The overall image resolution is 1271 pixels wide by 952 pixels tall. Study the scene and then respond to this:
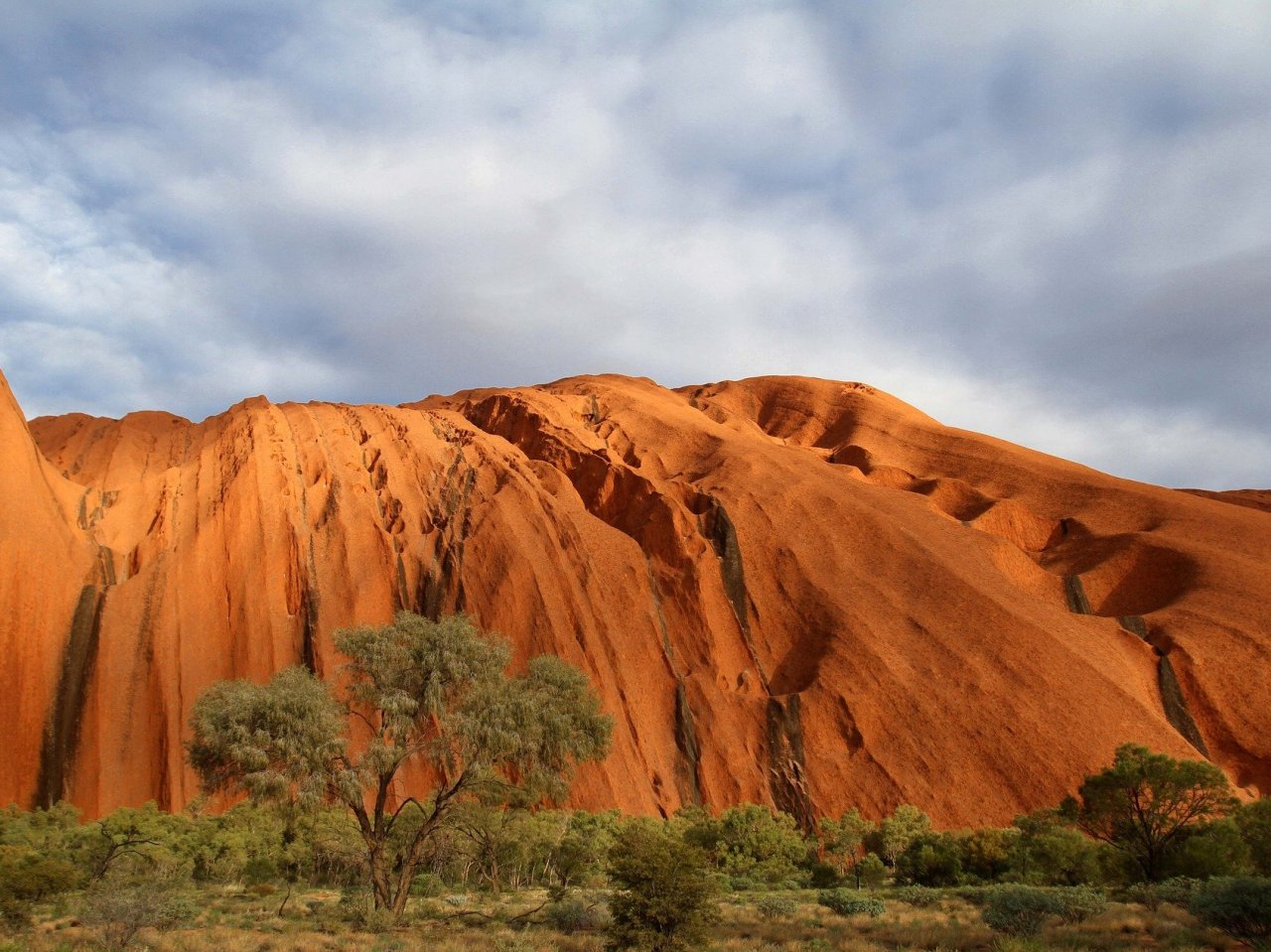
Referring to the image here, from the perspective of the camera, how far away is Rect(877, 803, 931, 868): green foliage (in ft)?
130

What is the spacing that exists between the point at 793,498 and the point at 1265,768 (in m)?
29.6

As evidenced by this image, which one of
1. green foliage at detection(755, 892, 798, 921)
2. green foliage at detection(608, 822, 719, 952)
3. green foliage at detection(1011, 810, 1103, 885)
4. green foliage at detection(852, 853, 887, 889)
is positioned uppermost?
green foliage at detection(608, 822, 719, 952)

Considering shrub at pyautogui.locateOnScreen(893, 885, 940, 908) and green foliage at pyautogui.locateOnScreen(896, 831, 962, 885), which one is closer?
shrub at pyautogui.locateOnScreen(893, 885, 940, 908)

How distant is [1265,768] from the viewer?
43.6 m

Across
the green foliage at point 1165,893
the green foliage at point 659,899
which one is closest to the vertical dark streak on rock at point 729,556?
the green foliage at point 1165,893

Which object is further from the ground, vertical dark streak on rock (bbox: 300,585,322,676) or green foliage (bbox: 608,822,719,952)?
vertical dark streak on rock (bbox: 300,585,322,676)

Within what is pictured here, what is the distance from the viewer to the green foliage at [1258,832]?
25109 mm

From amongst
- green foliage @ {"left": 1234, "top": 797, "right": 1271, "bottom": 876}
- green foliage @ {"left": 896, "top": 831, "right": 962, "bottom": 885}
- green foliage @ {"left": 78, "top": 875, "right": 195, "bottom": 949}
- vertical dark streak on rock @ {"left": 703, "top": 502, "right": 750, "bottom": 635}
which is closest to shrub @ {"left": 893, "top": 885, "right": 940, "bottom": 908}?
green foliage @ {"left": 896, "top": 831, "right": 962, "bottom": 885}

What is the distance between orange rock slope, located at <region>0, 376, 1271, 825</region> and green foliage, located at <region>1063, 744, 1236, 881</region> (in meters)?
15.1

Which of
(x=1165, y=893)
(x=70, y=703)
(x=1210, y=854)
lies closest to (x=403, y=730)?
(x=1165, y=893)

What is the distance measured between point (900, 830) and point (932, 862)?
12.4ft

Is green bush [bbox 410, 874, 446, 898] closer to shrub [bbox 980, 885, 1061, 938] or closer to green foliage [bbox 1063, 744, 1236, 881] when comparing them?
shrub [bbox 980, 885, 1061, 938]

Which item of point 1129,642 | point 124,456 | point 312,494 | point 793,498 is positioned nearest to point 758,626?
point 793,498

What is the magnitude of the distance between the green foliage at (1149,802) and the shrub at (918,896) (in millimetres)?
5272
